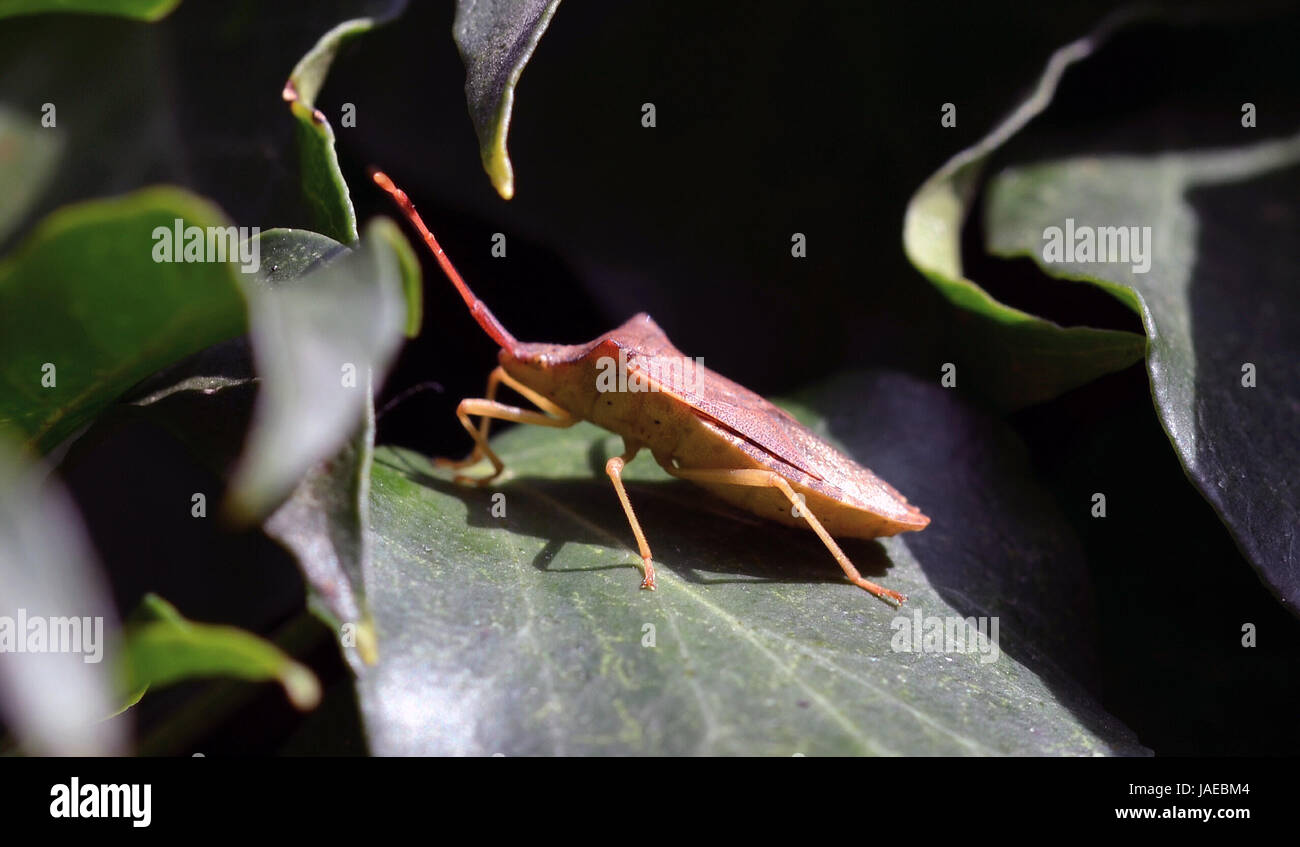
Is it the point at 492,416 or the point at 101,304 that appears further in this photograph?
the point at 492,416

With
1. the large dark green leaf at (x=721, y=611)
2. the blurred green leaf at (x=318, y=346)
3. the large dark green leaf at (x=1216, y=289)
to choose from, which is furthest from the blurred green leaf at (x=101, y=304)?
the large dark green leaf at (x=1216, y=289)

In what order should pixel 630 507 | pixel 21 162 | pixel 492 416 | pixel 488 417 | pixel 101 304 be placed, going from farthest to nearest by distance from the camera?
pixel 488 417
pixel 492 416
pixel 630 507
pixel 21 162
pixel 101 304

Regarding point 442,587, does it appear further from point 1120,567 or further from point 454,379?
point 1120,567

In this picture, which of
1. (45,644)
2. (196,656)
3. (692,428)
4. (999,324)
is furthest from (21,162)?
(999,324)

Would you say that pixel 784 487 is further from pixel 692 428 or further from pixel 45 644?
pixel 45 644

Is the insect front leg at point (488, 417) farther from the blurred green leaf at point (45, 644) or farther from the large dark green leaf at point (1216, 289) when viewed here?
the large dark green leaf at point (1216, 289)

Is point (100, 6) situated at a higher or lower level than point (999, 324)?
higher
